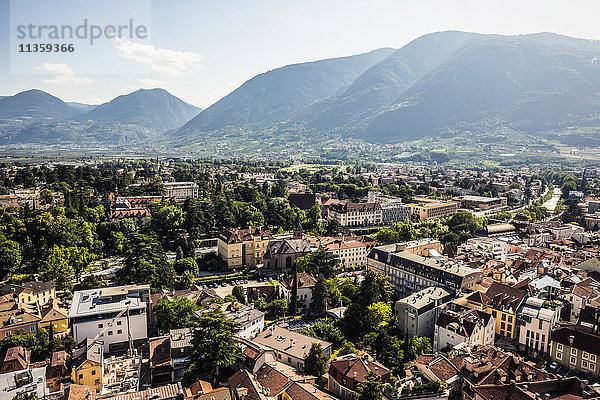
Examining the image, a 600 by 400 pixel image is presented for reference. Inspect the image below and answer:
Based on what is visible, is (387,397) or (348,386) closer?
(387,397)

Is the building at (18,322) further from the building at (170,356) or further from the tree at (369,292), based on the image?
the tree at (369,292)

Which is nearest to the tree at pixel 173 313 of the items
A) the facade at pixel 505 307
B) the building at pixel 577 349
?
the facade at pixel 505 307

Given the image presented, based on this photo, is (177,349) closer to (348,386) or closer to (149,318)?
(149,318)

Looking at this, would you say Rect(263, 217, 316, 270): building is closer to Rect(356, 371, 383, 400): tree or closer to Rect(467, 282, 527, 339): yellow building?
Rect(467, 282, 527, 339): yellow building

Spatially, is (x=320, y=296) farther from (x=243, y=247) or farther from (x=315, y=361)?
(x=243, y=247)

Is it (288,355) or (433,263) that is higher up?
(433,263)

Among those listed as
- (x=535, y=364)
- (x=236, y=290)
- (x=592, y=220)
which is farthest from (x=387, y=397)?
(x=592, y=220)
